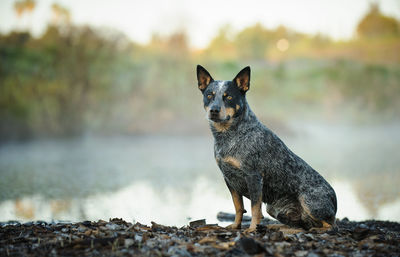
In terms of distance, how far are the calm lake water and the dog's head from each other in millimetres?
2380

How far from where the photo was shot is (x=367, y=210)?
7586 mm

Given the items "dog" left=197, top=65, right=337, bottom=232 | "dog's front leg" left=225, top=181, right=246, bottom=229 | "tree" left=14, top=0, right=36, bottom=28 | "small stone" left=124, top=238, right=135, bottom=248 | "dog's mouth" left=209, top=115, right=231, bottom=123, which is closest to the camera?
"small stone" left=124, top=238, right=135, bottom=248

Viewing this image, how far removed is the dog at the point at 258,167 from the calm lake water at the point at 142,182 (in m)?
1.86

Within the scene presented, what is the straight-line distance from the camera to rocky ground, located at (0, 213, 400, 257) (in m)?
3.76

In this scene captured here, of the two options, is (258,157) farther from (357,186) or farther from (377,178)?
(377,178)

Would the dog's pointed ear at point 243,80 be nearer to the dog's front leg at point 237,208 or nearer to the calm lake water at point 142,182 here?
the dog's front leg at point 237,208

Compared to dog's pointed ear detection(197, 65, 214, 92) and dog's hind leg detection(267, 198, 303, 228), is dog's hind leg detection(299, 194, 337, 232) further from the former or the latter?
dog's pointed ear detection(197, 65, 214, 92)

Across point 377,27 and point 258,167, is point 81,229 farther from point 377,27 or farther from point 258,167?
point 377,27

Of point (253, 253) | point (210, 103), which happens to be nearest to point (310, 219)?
point (253, 253)

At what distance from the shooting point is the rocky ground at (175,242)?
3.76 meters

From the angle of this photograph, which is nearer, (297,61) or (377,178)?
(377,178)

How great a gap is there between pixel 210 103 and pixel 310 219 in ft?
6.01

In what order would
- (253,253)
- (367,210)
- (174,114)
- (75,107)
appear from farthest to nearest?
(174,114), (75,107), (367,210), (253,253)

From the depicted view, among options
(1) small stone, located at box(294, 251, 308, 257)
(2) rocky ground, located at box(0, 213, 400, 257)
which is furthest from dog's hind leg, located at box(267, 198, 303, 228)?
(1) small stone, located at box(294, 251, 308, 257)
